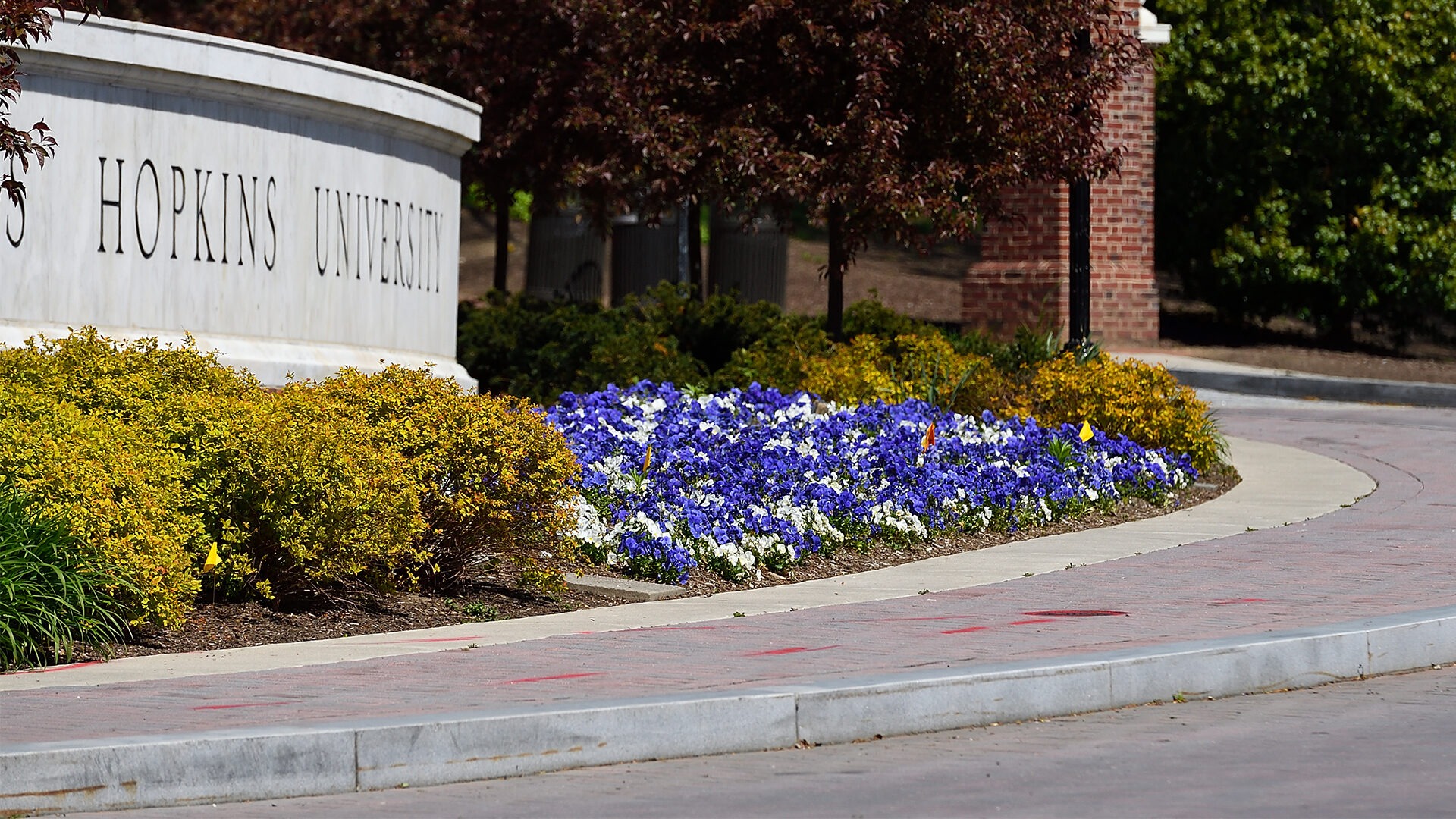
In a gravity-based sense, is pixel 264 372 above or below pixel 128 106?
below

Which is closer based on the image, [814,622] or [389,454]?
[814,622]

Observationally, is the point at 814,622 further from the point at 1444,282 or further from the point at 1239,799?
the point at 1444,282

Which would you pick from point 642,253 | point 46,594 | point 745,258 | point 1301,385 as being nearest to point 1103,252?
point 745,258

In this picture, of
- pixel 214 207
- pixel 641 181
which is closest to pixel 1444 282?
pixel 641 181

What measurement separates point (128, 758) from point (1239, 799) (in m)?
3.21

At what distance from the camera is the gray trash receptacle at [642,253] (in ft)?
96.3

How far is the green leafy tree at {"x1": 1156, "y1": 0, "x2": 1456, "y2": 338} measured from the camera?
28.2 metres

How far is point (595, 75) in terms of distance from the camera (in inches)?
746

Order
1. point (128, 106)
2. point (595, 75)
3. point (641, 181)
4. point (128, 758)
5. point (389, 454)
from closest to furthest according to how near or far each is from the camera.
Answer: point (128, 758) < point (389, 454) < point (128, 106) < point (595, 75) < point (641, 181)

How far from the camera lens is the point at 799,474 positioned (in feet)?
38.7

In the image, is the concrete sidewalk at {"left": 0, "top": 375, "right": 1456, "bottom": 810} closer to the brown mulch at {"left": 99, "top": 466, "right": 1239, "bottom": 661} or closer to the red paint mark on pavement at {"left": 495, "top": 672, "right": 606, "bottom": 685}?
the red paint mark on pavement at {"left": 495, "top": 672, "right": 606, "bottom": 685}

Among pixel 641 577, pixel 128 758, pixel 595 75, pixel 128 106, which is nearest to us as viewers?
pixel 128 758

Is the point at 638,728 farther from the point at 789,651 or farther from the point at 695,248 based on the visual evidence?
the point at 695,248

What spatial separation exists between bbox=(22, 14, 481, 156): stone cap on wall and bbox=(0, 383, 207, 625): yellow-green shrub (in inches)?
112
